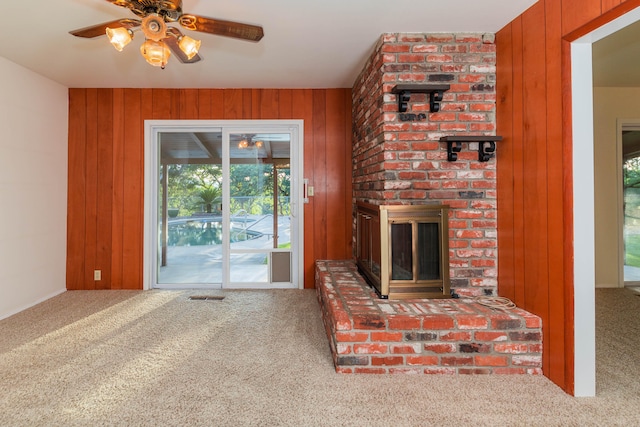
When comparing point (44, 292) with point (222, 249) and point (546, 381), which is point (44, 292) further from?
point (546, 381)

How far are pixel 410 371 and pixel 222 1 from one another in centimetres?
255

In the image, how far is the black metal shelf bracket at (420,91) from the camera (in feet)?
7.97

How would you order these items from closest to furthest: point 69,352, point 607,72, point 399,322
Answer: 1. point 399,322
2. point 69,352
3. point 607,72

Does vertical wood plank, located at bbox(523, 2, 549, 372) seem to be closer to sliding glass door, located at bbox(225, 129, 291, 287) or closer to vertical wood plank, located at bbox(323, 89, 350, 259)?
vertical wood plank, located at bbox(323, 89, 350, 259)

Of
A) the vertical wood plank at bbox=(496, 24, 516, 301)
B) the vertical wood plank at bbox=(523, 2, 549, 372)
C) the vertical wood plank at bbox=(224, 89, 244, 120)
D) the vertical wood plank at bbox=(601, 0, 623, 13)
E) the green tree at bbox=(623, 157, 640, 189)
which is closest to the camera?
the vertical wood plank at bbox=(601, 0, 623, 13)

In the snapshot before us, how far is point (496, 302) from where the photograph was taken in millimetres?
2375

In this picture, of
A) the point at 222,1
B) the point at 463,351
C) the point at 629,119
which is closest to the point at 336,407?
the point at 463,351

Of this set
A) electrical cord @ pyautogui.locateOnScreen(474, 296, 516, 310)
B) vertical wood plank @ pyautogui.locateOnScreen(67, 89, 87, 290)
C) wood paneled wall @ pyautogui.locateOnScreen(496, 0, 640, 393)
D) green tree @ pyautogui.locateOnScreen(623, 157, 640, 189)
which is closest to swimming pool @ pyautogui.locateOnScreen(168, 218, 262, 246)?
vertical wood plank @ pyautogui.locateOnScreen(67, 89, 87, 290)

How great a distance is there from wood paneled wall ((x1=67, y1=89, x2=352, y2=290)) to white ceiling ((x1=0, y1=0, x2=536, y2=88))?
6.2 inches

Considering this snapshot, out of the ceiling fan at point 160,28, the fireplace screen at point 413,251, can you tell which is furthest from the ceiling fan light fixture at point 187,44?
the fireplace screen at point 413,251

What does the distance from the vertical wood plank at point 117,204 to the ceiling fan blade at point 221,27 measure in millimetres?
2529

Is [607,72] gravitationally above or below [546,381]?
above

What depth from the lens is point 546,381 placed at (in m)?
1.98

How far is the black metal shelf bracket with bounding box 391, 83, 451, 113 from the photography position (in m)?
2.43
